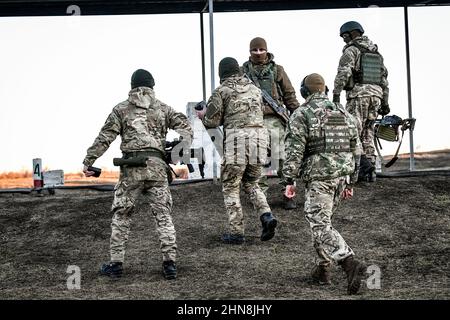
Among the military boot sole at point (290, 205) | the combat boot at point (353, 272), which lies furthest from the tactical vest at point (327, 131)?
the military boot sole at point (290, 205)

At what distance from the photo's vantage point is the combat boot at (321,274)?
23.0ft

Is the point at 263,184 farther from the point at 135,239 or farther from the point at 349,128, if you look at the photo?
the point at 349,128

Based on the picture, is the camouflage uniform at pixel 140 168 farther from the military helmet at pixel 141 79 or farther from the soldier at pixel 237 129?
the soldier at pixel 237 129

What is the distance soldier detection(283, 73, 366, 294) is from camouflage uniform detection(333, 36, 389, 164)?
140 inches

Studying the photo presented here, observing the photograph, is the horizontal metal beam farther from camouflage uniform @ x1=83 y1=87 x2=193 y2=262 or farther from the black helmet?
camouflage uniform @ x1=83 y1=87 x2=193 y2=262

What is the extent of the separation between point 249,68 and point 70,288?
369 centimetres

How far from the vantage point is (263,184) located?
9.16 metres

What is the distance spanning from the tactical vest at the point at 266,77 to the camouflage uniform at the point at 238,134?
1.08 m

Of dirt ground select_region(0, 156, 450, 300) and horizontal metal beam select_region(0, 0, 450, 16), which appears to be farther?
horizontal metal beam select_region(0, 0, 450, 16)

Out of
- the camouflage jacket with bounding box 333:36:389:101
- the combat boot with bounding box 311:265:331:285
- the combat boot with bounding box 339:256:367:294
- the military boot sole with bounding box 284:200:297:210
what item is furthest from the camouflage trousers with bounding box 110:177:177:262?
the camouflage jacket with bounding box 333:36:389:101

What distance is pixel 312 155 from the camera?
693 cm

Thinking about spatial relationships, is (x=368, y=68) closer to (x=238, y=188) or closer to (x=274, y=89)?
(x=274, y=89)

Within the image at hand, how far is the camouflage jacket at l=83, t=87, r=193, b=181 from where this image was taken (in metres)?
7.45
